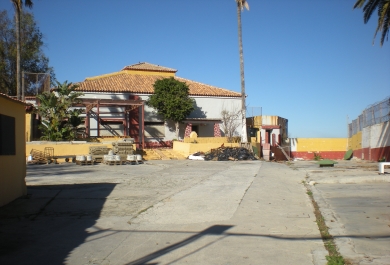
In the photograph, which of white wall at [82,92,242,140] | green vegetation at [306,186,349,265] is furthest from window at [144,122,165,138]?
green vegetation at [306,186,349,265]

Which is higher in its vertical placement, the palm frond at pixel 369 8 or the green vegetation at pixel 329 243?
the palm frond at pixel 369 8

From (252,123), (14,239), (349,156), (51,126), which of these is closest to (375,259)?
(14,239)

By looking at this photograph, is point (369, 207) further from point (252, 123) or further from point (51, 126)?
point (252, 123)

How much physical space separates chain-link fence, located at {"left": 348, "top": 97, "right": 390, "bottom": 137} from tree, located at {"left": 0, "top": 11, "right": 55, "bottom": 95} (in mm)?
30933

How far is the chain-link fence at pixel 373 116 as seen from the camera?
25681 mm

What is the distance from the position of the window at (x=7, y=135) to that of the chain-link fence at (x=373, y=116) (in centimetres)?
2159

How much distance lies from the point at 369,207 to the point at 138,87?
3140cm

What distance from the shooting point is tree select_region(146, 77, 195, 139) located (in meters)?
36.5

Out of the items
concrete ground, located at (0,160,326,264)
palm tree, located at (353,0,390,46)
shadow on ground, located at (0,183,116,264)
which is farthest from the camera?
palm tree, located at (353,0,390,46)

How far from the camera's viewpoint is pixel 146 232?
26.2 ft

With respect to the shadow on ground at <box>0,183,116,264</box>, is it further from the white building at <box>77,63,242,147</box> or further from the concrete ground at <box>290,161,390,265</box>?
the white building at <box>77,63,242,147</box>

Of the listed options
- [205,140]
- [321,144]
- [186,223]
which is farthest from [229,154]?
A: [186,223]

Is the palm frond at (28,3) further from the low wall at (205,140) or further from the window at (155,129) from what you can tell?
the low wall at (205,140)

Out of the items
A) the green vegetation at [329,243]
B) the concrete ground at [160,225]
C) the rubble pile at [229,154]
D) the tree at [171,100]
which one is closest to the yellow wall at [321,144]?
the tree at [171,100]
